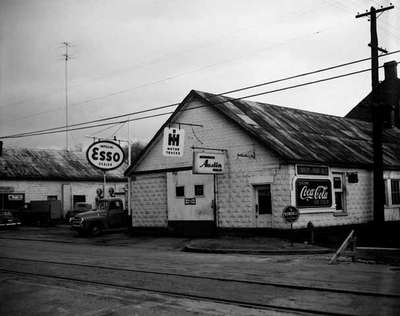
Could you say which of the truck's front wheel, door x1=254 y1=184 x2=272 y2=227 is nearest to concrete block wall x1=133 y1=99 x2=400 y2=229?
door x1=254 y1=184 x2=272 y2=227

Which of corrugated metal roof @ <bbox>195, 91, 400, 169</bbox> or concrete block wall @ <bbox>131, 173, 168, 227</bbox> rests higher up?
corrugated metal roof @ <bbox>195, 91, 400, 169</bbox>

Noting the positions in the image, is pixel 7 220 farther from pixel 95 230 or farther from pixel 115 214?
pixel 95 230

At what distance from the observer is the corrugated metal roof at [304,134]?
830 inches

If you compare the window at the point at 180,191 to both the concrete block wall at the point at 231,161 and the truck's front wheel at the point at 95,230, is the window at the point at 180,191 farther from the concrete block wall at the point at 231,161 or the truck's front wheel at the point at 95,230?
the truck's front wheel at the point at 95,230

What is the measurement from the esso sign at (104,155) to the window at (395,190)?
1428 centimetres

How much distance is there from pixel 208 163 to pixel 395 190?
36.2 ft

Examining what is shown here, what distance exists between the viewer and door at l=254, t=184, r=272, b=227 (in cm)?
2075

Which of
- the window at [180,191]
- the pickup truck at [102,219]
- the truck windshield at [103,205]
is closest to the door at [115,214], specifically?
the pickup truck at [102,219]

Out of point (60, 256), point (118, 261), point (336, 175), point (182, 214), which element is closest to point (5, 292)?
point (118, 261)

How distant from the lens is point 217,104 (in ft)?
75.6

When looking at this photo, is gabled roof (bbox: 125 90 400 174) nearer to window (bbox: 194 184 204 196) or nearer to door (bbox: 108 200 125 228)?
door (bbox: 108 200 125 228)

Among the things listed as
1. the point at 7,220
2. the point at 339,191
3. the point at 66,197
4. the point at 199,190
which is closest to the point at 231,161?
the point at 199,190

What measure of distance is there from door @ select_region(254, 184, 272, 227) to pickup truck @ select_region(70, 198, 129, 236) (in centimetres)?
913

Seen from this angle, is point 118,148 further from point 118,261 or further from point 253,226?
point 118,261
